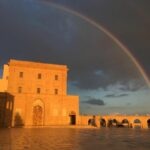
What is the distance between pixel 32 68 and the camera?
46.4m

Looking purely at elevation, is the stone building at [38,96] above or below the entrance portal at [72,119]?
above

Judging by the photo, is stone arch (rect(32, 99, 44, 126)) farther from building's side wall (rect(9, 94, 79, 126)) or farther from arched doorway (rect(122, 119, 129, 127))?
arched doorway (rect(122, 119, 129, 127))

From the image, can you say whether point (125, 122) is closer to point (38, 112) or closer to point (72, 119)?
point (72, 119)

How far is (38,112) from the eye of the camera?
145ft

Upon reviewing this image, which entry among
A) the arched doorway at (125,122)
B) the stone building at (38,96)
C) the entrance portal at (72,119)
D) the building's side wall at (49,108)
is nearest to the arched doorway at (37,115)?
the stone building at (38,96)

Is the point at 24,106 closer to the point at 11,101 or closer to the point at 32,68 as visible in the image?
the point at 11,101

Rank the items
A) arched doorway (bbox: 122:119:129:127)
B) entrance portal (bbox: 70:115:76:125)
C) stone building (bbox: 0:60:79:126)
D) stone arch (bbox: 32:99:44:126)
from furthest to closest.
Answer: arched doorway (bbox: 122:119:129:127), entrance portal (bbox: 70:115:76:125), stone arch (bbox: 32:99:44:126), stone building (bbox: 0:60:79:126)

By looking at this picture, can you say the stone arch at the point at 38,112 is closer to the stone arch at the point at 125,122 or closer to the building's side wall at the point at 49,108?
the building's side wall at the point at 49,108

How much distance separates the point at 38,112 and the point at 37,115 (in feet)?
1.90

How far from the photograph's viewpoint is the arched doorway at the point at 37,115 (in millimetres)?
43691

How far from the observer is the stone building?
42.1 metres

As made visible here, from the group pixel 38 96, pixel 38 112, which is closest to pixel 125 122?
pixel 38 112

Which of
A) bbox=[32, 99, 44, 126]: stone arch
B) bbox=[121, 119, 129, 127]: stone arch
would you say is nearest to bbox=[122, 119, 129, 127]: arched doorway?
bbox=[121, 119, 129, 127]: stone arch

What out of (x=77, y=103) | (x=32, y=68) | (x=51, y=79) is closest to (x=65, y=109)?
(x=77, y=103)
